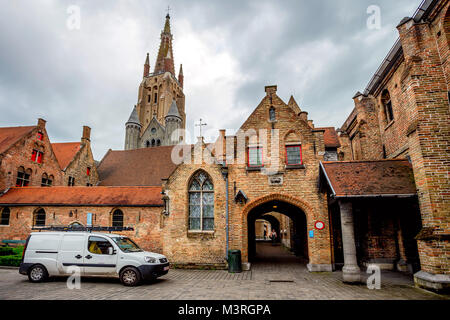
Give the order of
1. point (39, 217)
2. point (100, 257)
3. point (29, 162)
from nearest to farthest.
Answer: point (100, 257) < point (39, 217) < point (29, 162)

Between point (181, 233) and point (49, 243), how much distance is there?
18.7 feet

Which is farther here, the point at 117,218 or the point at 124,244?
the point at 117,218

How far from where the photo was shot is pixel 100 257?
9.30 meters

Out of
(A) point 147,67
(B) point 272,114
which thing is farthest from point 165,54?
(B) point 272,114

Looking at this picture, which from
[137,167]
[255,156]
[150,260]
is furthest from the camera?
[137,167]

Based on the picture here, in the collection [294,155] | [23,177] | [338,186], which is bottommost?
[338,186]

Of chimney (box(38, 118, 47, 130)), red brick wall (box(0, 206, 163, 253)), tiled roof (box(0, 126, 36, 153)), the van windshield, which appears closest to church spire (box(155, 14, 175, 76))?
chimney (box(38, 118, 47, 130))

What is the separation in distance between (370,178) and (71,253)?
37.2 feet

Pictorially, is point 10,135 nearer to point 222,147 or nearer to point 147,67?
point 222,147

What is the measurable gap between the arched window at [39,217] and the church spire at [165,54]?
166 feet

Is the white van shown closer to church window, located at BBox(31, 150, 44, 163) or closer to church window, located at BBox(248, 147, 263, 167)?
church window, located at BBox(248, 147, 263, 167)

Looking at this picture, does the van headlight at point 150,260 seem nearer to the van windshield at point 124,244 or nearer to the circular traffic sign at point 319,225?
the van windshield at point 124,244

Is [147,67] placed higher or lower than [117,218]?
higher
